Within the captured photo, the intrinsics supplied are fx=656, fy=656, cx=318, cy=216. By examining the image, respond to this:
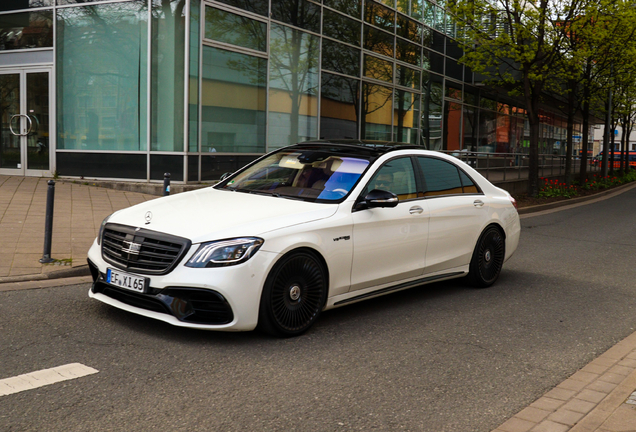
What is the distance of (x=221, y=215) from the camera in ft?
16.7

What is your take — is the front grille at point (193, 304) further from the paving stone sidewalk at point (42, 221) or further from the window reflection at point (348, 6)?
the window reflection at point (348, 6)

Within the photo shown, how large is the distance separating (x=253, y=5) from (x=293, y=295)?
12535 mm

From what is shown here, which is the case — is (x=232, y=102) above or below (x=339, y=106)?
below

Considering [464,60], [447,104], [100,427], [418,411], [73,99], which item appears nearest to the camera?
[100,427]

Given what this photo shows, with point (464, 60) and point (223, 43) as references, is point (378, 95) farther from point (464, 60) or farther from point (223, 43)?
point (223, 43)

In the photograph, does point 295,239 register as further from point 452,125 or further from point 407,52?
point 452,125

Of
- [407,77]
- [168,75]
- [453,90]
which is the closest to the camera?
[168,75]

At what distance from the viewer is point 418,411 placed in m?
3.84

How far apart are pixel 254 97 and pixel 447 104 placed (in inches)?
544

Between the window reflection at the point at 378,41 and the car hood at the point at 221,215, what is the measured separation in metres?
16.8

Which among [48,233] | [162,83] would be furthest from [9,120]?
[48,233]

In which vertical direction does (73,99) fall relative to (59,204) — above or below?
above

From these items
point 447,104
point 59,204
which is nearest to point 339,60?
point 447,104

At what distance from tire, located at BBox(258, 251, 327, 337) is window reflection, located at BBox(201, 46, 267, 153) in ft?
32.9
